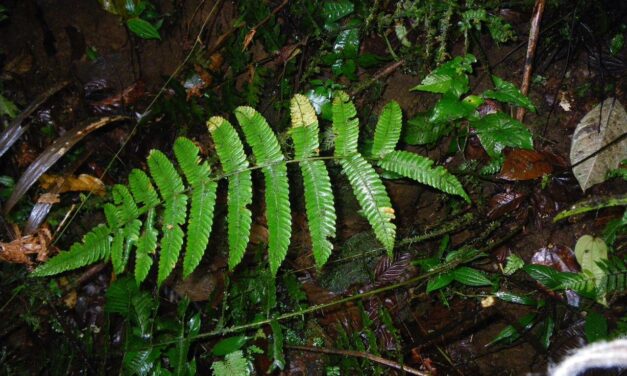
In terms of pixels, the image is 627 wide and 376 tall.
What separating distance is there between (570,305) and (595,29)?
177 centimetres

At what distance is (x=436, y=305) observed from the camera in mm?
2832

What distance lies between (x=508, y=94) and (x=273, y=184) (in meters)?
Result: 1.67

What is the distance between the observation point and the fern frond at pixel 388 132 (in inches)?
86.9

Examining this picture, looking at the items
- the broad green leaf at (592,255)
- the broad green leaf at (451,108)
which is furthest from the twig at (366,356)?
Result: the broad green leaf at (451,108)

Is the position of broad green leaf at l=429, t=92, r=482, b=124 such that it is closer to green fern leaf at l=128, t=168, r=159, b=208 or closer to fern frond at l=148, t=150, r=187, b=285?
fern frond at l=148, t=150, r=187, b=285

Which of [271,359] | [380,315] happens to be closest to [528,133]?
[380,315]

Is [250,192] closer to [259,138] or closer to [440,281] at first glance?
[259,138]

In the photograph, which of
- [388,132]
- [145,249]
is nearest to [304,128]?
[388,132]

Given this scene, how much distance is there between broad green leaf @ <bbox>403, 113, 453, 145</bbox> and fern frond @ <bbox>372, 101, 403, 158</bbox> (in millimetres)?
596

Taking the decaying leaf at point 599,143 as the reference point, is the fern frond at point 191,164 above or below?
above

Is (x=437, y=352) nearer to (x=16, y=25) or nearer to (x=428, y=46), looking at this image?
(x=428, y=46)

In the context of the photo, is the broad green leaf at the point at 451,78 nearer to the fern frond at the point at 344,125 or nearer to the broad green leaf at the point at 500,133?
the broad green leaf at the point at 500,133

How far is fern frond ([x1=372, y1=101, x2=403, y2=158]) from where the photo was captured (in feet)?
7.24

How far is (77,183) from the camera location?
3.39m
